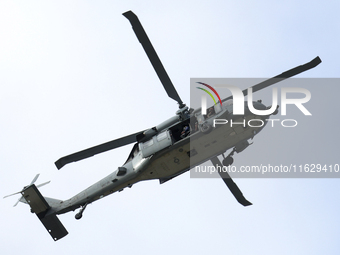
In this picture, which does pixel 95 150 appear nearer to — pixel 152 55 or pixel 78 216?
pixel 78 216

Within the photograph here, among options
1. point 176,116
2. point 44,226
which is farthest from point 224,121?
point 44,226

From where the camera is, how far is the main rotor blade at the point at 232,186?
19.4 metres

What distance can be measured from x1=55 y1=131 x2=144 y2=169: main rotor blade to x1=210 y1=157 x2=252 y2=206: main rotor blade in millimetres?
3710

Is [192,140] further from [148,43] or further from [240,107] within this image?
[148,43]

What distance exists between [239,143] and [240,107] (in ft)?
5.14

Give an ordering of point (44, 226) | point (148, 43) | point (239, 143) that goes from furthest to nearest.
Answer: point (44, 226) → point (239, 143) → point (148, 43)

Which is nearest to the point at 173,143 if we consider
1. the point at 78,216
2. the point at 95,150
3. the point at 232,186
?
the point at 95,150

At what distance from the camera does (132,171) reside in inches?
754

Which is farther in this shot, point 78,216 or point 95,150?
point 78,216

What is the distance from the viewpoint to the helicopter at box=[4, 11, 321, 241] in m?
17.2

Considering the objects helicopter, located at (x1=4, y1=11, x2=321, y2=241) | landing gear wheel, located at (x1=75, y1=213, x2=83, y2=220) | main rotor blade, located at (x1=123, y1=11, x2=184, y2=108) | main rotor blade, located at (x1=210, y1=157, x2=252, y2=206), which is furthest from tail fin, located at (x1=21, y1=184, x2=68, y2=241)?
main rotor blade, located at (x1=123, y1=11, x2=184, y2=108)

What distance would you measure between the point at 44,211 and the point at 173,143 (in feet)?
25.6

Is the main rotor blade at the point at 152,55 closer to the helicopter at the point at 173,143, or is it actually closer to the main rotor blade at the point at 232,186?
the helicopter at the point at 173,143

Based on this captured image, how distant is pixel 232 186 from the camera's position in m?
20.3
